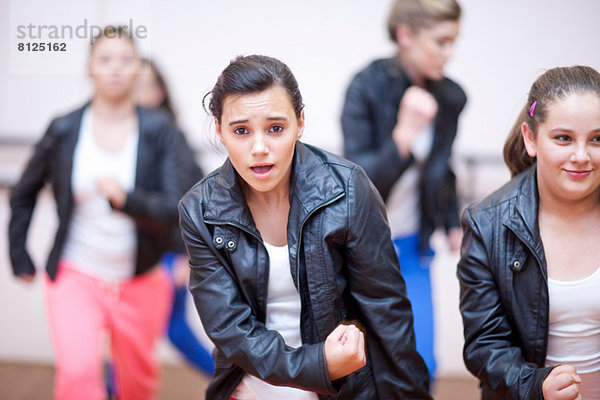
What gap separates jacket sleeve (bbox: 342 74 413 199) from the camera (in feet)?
8.98

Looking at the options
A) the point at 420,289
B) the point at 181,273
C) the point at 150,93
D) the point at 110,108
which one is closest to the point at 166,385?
the point at 181,273

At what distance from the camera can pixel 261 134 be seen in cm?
186

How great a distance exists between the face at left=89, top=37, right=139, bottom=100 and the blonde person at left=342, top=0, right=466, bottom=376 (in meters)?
0.87

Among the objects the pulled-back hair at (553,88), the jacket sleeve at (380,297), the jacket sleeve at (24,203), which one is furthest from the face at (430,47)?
the jacket sleeve at (24,203)

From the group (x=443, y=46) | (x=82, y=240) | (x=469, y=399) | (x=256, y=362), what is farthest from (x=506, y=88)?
(x=256, y=362)

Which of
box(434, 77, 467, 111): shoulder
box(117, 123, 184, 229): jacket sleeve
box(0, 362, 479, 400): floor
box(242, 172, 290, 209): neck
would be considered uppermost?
box(434, 77, 467, 111): shoulder

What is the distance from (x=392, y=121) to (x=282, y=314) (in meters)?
1.14

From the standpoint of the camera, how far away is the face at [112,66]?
9.64 ft

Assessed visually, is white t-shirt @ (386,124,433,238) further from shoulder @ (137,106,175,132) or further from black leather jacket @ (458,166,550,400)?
shoulder @ (137,106,175,132)

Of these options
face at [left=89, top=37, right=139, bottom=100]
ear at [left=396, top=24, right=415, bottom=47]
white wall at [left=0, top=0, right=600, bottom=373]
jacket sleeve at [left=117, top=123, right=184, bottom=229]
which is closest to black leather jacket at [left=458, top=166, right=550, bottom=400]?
Answer: ear at [left=396, top=24, right=415, bottom=47]

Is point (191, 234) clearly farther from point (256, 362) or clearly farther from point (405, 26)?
point (405, 26)

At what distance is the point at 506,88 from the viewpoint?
379cm

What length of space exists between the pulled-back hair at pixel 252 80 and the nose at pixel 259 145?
11 centimetres

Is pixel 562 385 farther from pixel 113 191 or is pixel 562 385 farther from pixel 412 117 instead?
pixel 113 191
